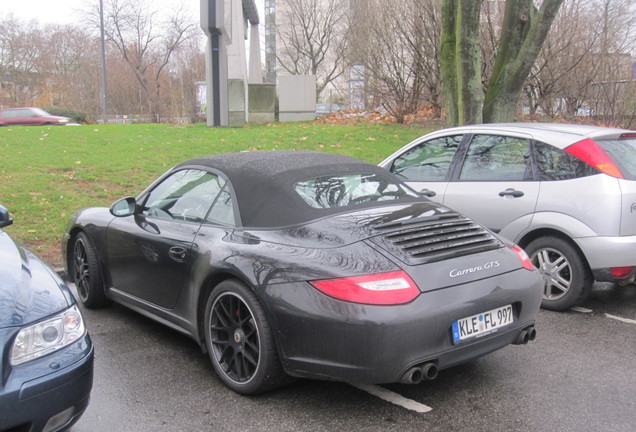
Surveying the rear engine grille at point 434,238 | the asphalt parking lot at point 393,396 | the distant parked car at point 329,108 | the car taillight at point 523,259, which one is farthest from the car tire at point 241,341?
the distant parked car at point 329,108

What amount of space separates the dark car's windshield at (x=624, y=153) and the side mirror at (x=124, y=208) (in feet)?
12.7

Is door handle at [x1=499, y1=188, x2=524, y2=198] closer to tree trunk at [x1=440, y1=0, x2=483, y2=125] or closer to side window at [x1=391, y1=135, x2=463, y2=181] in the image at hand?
side window at [x1=391, y1=135, x2=463, y2=181]

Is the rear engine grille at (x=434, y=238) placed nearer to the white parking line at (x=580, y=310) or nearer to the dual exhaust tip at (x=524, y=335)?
the dual exhaust tip at (x=524, y=335)

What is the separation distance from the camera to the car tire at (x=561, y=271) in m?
4.91

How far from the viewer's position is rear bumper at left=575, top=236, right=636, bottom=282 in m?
4.68

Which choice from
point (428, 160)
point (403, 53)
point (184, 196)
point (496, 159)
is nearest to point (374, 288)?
point (184, 196)

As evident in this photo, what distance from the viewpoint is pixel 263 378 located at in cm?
337

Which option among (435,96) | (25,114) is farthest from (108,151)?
(25,114)

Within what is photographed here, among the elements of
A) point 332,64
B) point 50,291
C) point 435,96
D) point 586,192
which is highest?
point 332,64

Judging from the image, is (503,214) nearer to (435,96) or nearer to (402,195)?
(402,195)

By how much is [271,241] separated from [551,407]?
1843 millimetres

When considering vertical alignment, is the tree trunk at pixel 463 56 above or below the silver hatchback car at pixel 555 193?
above

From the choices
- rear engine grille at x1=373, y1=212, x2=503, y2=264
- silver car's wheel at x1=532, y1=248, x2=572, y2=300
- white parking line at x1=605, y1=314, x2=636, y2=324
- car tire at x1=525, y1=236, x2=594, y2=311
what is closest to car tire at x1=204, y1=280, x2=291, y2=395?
rear engine grille at x1=373, y1=212, x2=503, y2=264

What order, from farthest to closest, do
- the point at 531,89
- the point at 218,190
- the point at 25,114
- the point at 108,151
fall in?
the point at 25,114 < the point at 531,89 < the point at 108,151 < the point at 218,190
